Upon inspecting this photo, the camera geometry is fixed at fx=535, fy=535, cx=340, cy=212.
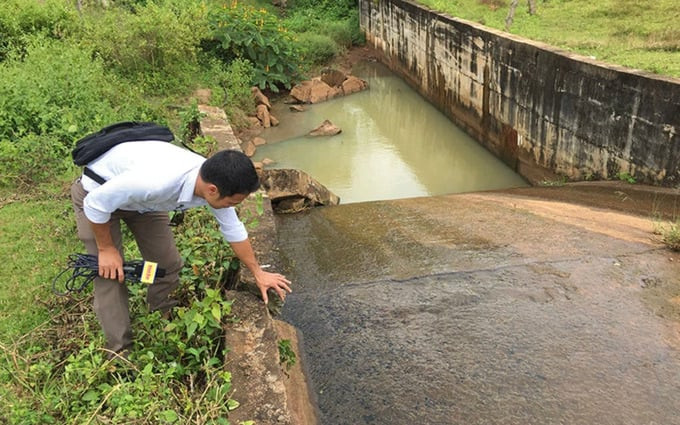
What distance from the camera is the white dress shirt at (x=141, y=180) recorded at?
8.93 feet

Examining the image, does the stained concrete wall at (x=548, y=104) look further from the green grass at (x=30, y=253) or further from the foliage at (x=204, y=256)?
→ the green grass at (x=30, y=253)

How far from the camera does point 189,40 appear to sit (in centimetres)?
1206

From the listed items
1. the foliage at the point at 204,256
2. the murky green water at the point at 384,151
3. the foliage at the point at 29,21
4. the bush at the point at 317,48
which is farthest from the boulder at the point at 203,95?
the foliage at the point at 204,256

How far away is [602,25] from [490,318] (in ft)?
32.5

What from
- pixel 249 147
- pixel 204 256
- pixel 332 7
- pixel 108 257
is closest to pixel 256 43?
pixel 249 147

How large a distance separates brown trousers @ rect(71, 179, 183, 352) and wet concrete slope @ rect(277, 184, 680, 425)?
1361mm

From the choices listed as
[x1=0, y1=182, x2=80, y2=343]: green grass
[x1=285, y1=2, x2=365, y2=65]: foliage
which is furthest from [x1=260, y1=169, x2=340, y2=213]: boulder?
[x1=285, y1=2, x2=365, y2=65]: foliage

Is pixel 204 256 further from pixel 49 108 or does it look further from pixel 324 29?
pixel 324 29

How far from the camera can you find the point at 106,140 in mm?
2914

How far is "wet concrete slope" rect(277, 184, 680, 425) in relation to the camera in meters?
3.59

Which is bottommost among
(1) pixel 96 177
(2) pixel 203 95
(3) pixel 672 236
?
(3) pixel 672 236

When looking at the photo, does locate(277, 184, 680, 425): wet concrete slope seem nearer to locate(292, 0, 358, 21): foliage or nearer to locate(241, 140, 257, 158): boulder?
locate(241, 140, 257, 158): boulder

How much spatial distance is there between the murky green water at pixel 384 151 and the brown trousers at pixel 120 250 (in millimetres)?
6264

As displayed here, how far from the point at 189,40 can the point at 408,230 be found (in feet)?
26.9
